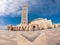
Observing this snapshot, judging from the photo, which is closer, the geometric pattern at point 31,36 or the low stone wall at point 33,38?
the low stone wall at point 33,38

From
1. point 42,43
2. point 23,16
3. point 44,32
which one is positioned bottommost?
point 42,43

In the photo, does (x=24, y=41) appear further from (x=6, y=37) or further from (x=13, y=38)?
(x=6, y=37)

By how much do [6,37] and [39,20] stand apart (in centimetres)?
1571

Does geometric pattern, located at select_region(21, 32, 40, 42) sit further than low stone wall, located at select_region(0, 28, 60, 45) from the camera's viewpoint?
Yes

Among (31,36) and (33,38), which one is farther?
(31,36)

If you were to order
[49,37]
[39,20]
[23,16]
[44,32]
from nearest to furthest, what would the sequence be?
1. [49,37]
2. [44,32]
3. [39,20]
4. [23,16]

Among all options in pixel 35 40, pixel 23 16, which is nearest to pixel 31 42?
pixel 35 40

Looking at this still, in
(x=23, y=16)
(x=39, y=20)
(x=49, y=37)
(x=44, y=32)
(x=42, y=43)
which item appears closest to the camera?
(x=42, y=43)

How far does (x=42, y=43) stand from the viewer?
3.17m

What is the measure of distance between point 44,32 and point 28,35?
1.51 feet

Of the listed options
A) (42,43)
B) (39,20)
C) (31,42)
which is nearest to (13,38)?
(31,42)

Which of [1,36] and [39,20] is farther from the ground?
[39,20]

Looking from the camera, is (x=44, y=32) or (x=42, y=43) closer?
(x=42, y=43)

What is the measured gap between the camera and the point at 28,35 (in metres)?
3.54
